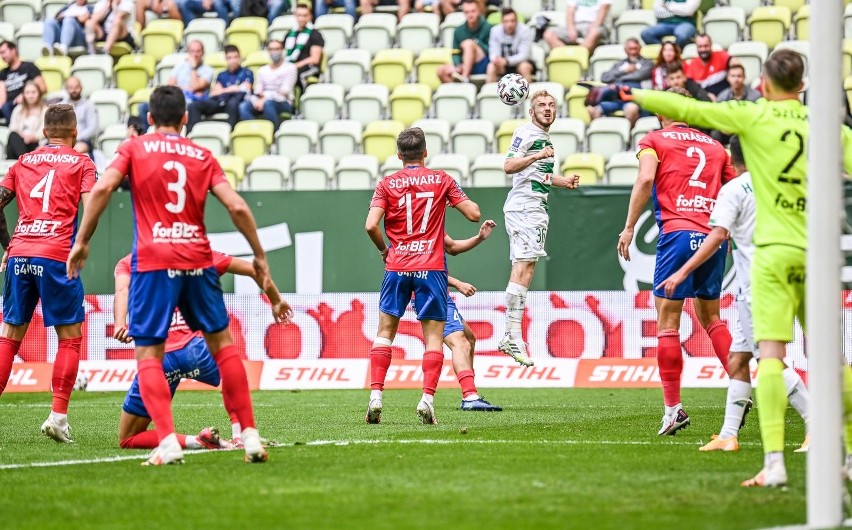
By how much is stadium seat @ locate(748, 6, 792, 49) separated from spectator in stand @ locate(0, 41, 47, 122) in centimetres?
1167

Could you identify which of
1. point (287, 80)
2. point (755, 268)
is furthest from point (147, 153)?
point (287, 80)

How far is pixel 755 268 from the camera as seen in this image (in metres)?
7.28

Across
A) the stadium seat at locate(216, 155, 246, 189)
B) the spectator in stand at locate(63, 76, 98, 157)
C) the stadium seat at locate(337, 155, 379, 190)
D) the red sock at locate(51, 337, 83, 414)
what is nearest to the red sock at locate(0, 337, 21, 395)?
the red sock at locate(51, 337, 83, 414)

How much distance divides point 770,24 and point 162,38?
10774 mm

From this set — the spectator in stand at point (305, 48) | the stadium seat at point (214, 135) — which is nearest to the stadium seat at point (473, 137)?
the spectator in stand at point (305, 48)

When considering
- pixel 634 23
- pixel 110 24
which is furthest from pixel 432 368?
pixel 110 24

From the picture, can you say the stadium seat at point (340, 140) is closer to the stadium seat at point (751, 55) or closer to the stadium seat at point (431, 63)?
the stadium seat at point (431, 63)

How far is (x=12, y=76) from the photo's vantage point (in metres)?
23.0

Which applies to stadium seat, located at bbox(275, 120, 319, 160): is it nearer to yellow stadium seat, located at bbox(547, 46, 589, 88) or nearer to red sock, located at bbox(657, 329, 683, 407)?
yellow stadium seat, located at bbox(547, 46, 589, 88)

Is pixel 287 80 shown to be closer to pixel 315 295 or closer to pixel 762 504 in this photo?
pixel 315 295

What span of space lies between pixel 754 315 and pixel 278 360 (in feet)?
37.2

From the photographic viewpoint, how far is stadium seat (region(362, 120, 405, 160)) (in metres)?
21.1

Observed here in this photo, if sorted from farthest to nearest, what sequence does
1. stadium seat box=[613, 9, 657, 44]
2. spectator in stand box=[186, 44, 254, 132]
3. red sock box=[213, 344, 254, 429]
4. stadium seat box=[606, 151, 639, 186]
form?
spectator in stand box=[186, 44, 254, 132], stadium seat box=[613, 9, 657, 44], stadium seat box=[606, 151, 639, 186], red sock box=[213, 344, 254, 429]

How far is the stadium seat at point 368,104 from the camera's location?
22.1 meters
